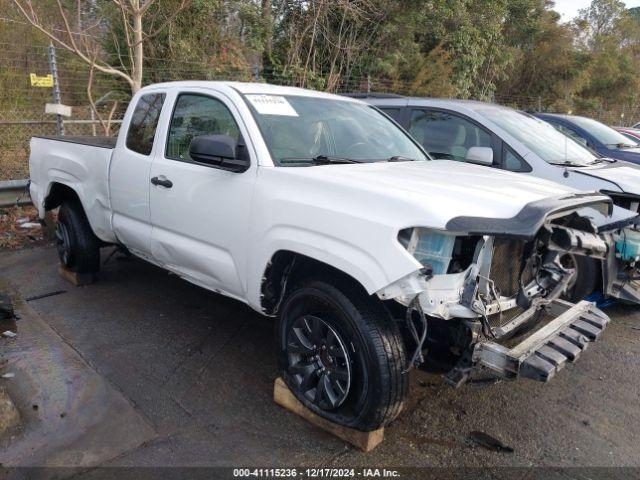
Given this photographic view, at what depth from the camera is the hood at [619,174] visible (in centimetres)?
516

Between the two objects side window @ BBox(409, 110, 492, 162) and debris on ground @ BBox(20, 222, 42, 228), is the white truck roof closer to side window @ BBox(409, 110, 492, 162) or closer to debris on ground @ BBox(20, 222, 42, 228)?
side window @ BBox(409, 110, 492, 162)

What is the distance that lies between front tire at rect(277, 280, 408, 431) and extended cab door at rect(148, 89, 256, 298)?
1.82ft

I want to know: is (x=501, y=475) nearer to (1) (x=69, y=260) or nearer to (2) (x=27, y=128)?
(1) (x=69, y=260)

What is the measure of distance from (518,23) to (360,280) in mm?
21929

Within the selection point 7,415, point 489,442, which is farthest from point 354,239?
point 7,415

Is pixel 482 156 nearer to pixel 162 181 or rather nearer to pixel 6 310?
pixel 162 181

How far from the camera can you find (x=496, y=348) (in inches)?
103

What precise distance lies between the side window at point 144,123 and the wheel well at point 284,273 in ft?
5.69

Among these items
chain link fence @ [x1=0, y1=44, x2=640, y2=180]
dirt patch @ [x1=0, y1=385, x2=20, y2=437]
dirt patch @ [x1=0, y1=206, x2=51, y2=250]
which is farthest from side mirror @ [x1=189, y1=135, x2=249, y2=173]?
chain link fence @ [x1=0, y1=44, x2=640, y2=180]

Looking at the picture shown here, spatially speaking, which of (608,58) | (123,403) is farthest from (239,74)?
(608,58)

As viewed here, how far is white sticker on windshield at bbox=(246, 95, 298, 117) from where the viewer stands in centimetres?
359

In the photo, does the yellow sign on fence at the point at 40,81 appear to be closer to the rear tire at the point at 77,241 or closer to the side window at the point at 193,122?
the rear tire at the point at 77,241

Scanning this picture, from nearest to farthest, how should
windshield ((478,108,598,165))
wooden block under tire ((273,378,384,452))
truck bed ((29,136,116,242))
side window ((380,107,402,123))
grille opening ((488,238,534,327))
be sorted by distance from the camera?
1. grille opening ((488,238,534,327))
2. wooden block under tire ((273,378,384,452))
3. truck bed ((29,136,116,242))
4. windshield ((478,108,598,165))
5. side window ((380,107,402,123))

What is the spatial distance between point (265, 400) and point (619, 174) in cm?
435
